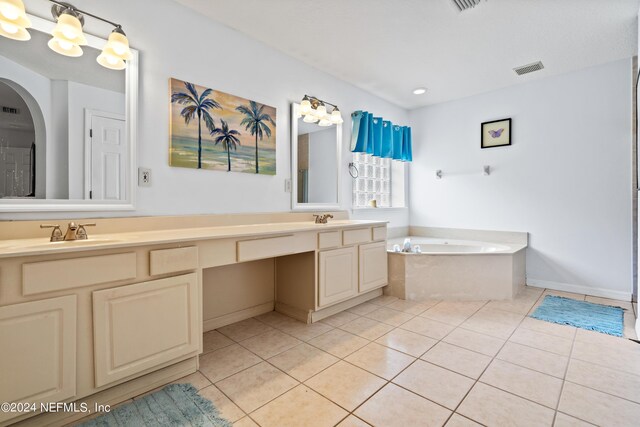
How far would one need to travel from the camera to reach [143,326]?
1.48 metres

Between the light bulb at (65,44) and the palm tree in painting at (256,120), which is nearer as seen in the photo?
the light bulb at (65,44)

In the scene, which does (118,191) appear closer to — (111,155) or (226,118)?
(111,155)

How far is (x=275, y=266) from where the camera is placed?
8.96ft

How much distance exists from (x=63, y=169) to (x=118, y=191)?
28 cm

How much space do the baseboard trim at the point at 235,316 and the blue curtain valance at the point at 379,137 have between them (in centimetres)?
194

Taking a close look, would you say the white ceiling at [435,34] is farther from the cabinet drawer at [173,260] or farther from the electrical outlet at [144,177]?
the cabinet drawer at [173,260]

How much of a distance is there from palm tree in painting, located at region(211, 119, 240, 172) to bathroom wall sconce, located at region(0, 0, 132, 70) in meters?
0.69

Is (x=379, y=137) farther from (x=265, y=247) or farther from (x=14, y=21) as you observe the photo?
(x=14, y=21)

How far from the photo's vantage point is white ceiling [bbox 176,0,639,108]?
2189 millimetres

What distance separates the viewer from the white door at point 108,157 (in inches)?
70.5

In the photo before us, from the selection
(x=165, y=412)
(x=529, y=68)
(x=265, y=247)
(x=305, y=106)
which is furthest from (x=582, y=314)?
(x=165, y=412)

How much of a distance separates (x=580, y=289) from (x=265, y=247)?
11.1 feet

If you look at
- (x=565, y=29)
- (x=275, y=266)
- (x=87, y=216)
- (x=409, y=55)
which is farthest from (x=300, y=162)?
(x=565, y=29)

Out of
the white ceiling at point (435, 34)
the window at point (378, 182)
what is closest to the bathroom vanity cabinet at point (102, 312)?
the white ceiling at point (435, 34)
